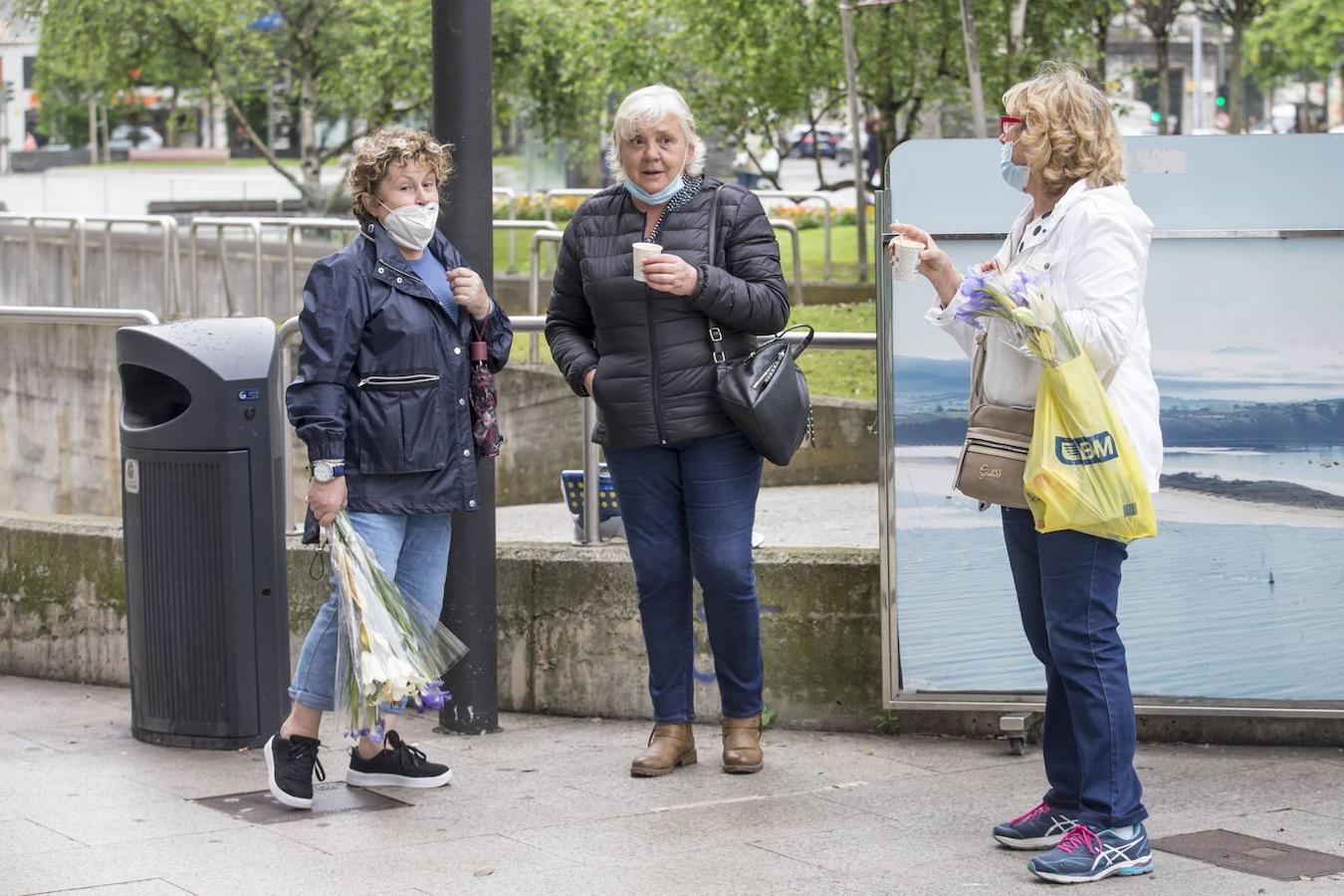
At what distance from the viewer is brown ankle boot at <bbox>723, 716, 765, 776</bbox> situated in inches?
214

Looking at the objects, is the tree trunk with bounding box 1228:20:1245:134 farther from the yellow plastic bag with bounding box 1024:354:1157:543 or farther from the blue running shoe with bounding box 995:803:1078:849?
the yellow plastic bag with bounding box 1024:354:1157:543

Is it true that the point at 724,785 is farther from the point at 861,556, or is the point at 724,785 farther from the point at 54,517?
the point at 54,517

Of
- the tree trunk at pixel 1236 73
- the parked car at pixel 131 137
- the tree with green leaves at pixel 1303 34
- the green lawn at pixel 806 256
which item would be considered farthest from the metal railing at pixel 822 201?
the parked car at pixel 131 137

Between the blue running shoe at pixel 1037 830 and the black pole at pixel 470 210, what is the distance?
1930mm

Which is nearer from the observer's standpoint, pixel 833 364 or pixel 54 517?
pixel 54 517

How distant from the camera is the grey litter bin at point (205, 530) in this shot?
18.7 ft

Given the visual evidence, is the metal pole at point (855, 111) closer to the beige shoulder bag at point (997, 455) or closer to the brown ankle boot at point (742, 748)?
the brown ankle boot at point (742, 748)

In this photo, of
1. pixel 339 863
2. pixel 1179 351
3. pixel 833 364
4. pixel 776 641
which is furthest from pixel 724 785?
pixel 833 364

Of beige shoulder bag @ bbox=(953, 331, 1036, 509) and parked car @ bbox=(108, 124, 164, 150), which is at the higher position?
parked car @ bbox=(108, 124, 164, 150)

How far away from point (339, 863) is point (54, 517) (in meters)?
3.21

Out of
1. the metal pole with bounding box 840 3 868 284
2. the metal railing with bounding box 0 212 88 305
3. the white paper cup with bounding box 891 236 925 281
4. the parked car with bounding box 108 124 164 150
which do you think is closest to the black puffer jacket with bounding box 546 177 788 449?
the white paper cup with bounding box 891 236 925 281

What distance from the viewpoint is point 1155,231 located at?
5383mm

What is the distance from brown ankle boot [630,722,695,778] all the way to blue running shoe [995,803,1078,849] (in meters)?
1.13

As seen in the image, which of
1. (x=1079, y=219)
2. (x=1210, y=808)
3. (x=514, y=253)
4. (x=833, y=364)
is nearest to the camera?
(x=1079, y=219)
